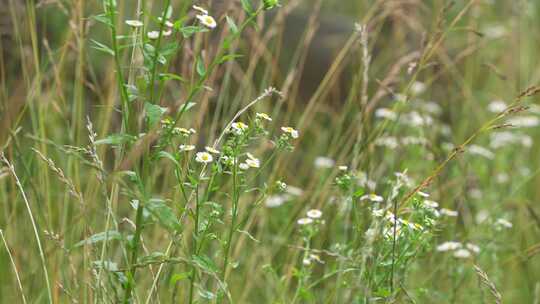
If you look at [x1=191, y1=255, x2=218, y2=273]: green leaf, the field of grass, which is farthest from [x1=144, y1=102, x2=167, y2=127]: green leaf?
[x1=191, y1=255, x2=218, y2=273]: green leaf

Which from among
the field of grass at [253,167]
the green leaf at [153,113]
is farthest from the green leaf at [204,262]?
the green leaf at [153,113]

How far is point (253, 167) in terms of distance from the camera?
7.01ft

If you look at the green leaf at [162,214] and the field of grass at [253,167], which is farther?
the field of grass at [253,167]

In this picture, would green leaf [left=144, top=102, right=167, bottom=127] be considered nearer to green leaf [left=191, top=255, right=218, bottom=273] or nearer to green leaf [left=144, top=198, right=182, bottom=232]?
green leaf [left=144, top=198, right=182, bottom=232]

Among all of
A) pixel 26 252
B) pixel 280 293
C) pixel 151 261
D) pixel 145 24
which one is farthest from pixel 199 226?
pixel 26 252

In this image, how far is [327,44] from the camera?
458cm

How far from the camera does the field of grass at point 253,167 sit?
154cm

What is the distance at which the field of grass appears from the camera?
154cm

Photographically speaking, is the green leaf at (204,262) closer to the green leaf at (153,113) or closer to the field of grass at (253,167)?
the field of grass at (253,167)

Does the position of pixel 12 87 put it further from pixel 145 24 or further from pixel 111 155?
pixel 145 24

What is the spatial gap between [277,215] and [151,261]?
5.48ft

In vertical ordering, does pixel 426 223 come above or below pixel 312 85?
above

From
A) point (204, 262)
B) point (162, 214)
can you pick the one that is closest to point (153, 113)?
point (162, 214)

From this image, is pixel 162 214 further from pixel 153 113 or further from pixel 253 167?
pixel 253 167
